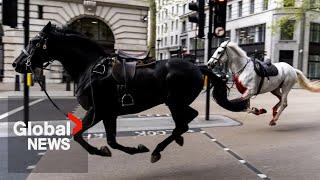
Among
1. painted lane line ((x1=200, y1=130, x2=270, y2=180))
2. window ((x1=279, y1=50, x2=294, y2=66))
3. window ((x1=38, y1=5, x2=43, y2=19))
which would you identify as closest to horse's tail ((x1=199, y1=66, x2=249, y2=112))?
painted lane line ((x1=200, y1=130, x2=270, y2=180))

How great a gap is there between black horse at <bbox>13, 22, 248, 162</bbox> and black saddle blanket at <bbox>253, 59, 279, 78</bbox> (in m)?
4.26

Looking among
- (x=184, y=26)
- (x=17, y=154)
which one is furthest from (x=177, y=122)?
(x=184, y=26)

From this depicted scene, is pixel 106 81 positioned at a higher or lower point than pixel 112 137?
higher

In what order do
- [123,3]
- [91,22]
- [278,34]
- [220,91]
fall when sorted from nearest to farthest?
[220,91] < [123,3] < [91,22] < [278,34]

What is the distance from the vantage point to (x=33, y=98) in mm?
18812

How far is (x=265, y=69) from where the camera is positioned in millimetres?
10062

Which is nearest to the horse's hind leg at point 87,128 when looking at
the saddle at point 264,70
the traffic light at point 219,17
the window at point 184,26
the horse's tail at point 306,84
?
the saddle at point 264,70

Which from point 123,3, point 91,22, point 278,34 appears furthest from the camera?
point 278,34

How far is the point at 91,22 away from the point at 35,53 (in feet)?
86.8

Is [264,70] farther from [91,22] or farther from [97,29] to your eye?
[91,22]

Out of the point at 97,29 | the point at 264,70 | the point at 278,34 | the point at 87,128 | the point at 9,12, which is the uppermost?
the point at 278,34

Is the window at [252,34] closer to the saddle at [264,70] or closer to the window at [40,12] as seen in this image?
the window at [40,12]

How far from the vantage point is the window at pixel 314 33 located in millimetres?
47375

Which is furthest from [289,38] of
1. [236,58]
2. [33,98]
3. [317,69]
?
[236,58]
